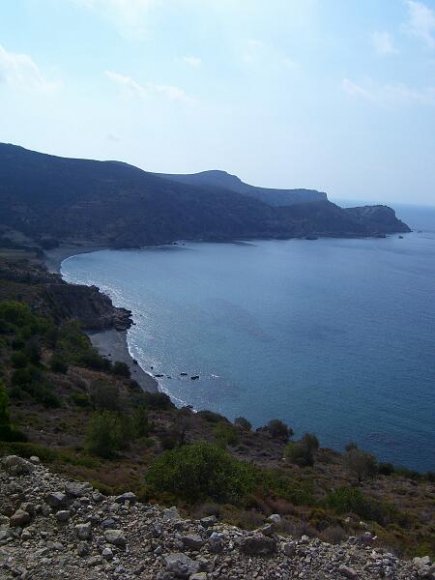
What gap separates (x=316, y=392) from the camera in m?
59.2

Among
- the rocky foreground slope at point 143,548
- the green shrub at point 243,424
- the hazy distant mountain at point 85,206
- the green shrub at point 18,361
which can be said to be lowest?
the green shrub at point 243,424

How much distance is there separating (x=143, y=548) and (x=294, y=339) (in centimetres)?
6708

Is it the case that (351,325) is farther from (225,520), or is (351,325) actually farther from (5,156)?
(5,156)

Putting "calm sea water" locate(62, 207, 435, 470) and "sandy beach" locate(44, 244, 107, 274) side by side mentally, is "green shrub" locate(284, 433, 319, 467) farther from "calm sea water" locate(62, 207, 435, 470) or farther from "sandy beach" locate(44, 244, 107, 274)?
"sandy beach" locate(44, 244, 107, 274)

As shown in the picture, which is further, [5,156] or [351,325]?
[5,156]

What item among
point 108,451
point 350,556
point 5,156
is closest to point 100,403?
point 108,451

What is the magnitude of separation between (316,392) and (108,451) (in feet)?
119

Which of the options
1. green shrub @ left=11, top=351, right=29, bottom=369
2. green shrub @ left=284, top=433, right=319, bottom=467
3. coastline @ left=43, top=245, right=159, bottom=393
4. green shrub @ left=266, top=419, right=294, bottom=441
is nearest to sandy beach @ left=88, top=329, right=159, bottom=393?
coastline @ left=43, top=245, right=159, bottom=393

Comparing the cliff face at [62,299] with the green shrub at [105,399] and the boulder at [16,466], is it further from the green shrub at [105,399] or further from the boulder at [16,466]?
the boulder at [16,466]

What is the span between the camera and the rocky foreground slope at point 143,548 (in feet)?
36.5

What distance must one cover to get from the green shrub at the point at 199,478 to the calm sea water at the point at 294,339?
1196 inches

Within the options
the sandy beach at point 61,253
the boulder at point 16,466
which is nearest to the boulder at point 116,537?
the boulder at point 16,466

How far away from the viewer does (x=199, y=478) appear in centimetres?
1791

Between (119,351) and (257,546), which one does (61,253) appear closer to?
(119,351)
